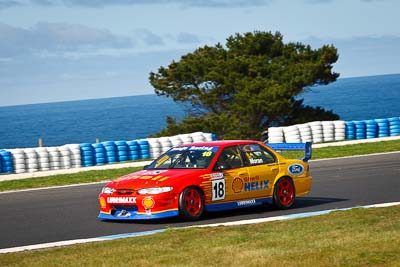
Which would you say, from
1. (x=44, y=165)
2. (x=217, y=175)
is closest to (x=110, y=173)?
(x=44, y=165)

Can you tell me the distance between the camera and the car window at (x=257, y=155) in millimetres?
15391

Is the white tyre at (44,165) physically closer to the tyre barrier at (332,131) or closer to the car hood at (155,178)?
the tyre barrier at (332,131)

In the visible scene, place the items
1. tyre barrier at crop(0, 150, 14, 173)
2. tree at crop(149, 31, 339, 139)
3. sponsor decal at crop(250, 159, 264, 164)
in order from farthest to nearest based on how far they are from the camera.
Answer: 1. tree at crop(149, 31, 339, 139)
2. tyre barrier at crop(0, 150, 14, 173)
3. sponsor decal at crop(250, 159, 264, 164)

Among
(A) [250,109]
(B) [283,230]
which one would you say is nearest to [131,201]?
(B) [283,230]

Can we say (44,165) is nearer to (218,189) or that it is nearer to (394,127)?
(394,127)

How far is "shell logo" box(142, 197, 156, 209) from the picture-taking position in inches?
546

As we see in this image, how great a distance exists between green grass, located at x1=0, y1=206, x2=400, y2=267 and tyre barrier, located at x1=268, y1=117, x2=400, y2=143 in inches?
846

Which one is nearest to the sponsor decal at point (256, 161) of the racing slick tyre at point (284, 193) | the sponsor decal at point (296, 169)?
→ the racing slick tyre at point (284, 193)

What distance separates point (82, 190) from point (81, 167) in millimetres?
8749

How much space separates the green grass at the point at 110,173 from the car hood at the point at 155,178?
9.25m

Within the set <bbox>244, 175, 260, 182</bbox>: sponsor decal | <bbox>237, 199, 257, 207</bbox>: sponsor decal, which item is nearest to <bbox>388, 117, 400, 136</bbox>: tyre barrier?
<bbox>244, 175, 260, 182</bbox>: sponsor decal

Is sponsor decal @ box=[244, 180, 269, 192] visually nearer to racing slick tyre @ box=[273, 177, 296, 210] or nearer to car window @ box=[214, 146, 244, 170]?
racing slick tyre @ box=[273, 177, 296, 210]

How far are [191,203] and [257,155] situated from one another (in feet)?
6.29

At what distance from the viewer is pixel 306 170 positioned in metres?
16.1
